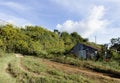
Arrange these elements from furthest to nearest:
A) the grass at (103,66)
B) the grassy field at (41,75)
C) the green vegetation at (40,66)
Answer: the grass at (103,66) → the green vegetation at (40,66) → the grassy field at (41,75)

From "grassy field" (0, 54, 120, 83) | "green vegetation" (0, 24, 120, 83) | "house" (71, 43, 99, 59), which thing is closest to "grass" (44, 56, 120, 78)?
"green vegetation" (0, 24, 120, 83)

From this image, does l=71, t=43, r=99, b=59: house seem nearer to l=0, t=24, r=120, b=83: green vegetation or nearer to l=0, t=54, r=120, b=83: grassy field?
l=0, t=24, r=120, b=83: green vegetation

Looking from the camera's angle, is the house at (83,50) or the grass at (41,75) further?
the house at (83,50)

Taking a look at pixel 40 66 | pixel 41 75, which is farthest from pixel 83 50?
pixel 41 75

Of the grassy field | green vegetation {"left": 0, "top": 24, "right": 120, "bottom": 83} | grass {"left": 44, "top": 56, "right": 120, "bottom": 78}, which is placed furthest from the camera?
grass {"left": 44, "top": 56, "right": 120, "bottom": 78}

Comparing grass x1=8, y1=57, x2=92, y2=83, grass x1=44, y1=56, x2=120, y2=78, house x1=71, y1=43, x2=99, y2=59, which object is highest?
house x1=71, y1=43, x2=99, y2=59

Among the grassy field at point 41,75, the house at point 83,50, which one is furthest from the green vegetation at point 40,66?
the house at point 83,50

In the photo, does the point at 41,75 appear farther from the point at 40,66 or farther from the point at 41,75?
the point at 40,66

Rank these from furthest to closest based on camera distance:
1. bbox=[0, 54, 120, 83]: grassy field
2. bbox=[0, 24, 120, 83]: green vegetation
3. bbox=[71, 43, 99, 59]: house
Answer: bbox=[71, 43, 99, 59]: house → bbox=[0, 24, 120, 83]: green vegetation → bbox=[0, 54, 120, 83]: grassy field

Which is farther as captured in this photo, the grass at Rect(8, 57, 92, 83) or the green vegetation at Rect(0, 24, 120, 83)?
the green vegetation at Rect(0, 24, 120, 83)

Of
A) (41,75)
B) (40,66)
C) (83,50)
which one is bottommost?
(41,75)

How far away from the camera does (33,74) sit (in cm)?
2319

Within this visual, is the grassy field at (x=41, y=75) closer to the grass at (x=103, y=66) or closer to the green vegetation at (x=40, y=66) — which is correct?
the green vegetation at (x=40, y=66)

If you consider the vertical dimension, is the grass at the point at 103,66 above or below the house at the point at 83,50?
below
